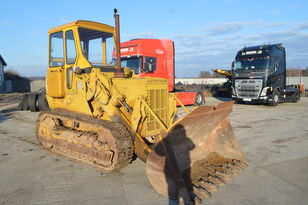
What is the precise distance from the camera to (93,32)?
6301mm

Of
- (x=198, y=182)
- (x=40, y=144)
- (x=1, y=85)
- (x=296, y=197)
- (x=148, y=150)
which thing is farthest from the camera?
(x=1, y=85)

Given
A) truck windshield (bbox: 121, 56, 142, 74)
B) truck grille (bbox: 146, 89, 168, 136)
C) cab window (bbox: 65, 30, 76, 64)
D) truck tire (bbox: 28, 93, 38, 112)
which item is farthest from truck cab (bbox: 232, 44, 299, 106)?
cab window (bbox: 65, 30, 76, 64)

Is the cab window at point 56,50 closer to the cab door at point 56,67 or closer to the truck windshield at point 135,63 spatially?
the cab door at point 56,67

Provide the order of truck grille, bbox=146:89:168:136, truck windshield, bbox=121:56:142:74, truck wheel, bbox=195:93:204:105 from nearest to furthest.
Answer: truck grille, bbox=146:89:168:136
truck windshield, bbox=121:56:142:74
truck wheel, bbox=195:93:204:105

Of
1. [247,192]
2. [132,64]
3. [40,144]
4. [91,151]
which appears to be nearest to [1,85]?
[132,64]

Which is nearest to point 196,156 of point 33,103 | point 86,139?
point 86,139

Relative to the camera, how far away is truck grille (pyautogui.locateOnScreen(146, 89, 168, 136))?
518 centimetres

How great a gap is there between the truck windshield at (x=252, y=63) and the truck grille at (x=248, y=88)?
2.85 feet

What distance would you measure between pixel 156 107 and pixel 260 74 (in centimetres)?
1195

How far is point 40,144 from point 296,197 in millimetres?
5792

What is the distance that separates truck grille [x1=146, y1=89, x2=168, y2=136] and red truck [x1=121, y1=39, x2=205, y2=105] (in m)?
7.74

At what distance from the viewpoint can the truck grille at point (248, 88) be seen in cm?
1553

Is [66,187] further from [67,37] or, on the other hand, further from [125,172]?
[67,37]

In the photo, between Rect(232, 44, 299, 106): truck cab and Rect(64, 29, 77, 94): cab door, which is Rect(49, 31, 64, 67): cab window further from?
Rect(232, 44, 299, 106): truck cab
